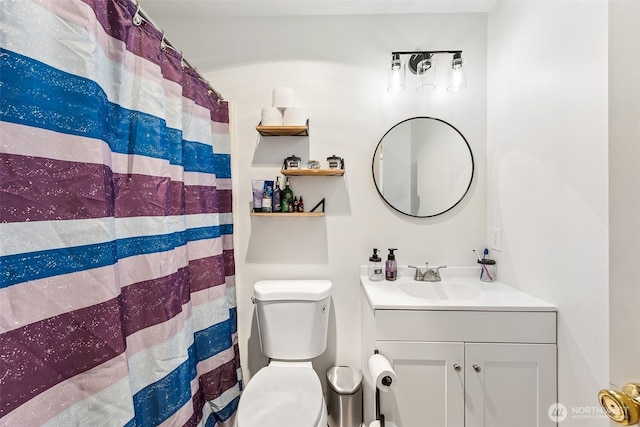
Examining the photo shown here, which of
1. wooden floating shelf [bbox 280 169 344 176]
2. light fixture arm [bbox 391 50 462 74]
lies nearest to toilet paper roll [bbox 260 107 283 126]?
wooden floating shelf [bbox 280 169 344 176]

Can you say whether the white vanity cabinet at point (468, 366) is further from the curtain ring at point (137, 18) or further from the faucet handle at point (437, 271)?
the curtain ring at point (137, 18)

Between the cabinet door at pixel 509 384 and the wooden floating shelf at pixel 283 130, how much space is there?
53.2 inches

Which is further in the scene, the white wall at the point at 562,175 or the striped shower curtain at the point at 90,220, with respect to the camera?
the white wall at the point at 562,175

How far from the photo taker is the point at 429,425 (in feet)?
3.86

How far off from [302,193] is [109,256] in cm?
113

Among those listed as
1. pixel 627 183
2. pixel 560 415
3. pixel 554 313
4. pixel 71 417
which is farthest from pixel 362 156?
pixel 71 417

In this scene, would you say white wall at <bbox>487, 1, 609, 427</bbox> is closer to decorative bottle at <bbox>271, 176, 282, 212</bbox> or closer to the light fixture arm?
the light fixture arm

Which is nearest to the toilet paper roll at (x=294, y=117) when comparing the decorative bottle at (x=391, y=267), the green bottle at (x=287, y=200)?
the green bottle at (x=287, y=200)

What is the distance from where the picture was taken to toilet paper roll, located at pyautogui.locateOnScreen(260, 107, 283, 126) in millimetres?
1594

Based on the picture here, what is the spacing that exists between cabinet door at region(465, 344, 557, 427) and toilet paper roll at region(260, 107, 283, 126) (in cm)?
145

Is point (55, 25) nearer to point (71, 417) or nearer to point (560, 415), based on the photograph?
point (71, 417)

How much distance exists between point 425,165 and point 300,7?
1.20m

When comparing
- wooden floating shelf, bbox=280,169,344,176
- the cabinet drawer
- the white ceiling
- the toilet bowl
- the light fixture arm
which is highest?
the white ceiling

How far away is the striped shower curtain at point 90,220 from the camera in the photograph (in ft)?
1.85
